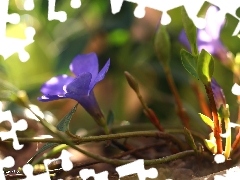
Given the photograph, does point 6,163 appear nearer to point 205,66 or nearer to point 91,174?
point 91,174

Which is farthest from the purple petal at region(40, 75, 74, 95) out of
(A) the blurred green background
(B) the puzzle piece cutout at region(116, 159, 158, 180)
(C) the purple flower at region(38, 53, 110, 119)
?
(A) the blurred green background

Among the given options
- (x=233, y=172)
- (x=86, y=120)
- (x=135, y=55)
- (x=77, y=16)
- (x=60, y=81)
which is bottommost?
(x=233, y=172)

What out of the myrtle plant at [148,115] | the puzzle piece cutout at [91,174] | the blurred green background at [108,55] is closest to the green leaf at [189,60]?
the myrtle plant at [148,115]

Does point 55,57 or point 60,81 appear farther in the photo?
point 55,57

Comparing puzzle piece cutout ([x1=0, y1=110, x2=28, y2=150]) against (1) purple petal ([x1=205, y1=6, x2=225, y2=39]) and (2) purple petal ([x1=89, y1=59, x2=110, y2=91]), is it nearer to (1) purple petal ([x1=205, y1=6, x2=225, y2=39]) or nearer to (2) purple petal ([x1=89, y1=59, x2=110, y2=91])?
(2) purple petal ([x1=89, y1=59, x2=110, y2=91])

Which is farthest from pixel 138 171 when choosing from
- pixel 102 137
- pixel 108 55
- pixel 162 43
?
pixel 108 55

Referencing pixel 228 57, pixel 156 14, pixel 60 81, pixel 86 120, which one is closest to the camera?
pixel 60 81

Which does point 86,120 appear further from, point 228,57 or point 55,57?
point 228,57

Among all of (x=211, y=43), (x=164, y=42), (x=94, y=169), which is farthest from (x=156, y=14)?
(x=94, y=169)
